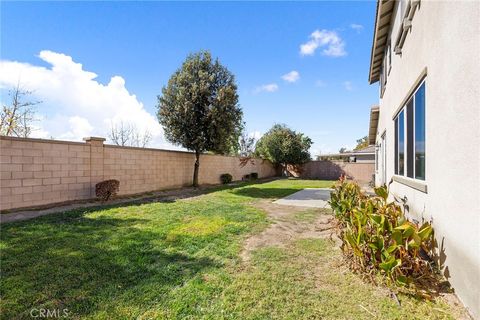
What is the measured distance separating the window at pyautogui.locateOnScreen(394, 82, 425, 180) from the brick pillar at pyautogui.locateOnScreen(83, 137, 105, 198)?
952cm

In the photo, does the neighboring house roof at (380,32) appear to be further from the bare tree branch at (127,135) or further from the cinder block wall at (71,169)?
the bare tree branch at (127,135)

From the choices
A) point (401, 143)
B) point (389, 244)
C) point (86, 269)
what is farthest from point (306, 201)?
A: point (86, 269)

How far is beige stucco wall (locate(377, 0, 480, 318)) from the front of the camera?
6.95ft

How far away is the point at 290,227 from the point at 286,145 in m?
17.6

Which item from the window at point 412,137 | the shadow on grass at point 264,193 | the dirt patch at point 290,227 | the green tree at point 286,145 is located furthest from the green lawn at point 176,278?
the green tree at point 286,145

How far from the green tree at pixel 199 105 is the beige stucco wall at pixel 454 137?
928 cm

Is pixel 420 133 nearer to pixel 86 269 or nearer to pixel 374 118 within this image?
pixel 86 269

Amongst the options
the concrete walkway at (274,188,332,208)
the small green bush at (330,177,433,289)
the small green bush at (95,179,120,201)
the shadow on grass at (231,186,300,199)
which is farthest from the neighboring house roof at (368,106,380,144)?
the small green bush at (95,179,120,201)

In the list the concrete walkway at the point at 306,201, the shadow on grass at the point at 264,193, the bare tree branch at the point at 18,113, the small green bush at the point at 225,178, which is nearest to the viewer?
the concrete walkway at the point at 306,201

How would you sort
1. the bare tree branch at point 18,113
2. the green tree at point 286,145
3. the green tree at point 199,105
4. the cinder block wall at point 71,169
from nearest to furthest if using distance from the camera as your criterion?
the cinder block wall at point 71,169 → the green tree at point 199,105 → the bare tree branch at point 18,113 → the green tree at point 286,145

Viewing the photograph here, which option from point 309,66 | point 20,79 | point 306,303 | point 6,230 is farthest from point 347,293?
point 20,79

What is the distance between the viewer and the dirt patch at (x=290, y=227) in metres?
4.47

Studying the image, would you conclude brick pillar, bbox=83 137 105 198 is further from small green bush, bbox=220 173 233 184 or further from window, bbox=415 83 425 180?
window, bbox=415 83 425 180

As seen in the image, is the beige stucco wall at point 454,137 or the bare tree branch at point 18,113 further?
the bare tree branch at point 18,113
